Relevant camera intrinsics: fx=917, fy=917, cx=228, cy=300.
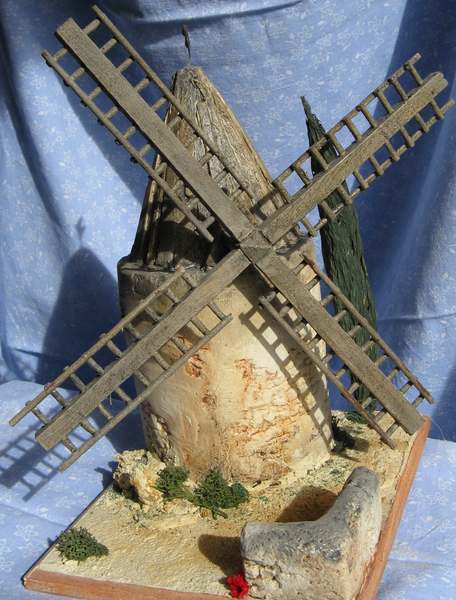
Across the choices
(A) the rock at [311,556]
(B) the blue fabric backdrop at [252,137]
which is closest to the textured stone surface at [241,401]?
(A) the rock at [311,556]

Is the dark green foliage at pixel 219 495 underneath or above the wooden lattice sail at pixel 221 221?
underneath

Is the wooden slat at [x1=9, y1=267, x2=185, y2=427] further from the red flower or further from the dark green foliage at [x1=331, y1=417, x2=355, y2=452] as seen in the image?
the dark green foliage at [x1=331, y1=417, x2=355, y2=452]

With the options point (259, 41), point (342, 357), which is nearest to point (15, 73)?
point (259, 41)

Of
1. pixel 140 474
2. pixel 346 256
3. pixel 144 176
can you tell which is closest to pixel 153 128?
pixel 346 256

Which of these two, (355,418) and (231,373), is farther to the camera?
(355,418)

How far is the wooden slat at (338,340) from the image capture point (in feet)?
15.8

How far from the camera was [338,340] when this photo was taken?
500cm

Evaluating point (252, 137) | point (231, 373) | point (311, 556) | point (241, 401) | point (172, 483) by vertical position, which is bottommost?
point (311, 556)

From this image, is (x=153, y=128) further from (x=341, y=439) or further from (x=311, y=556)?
(x=341, y=439)

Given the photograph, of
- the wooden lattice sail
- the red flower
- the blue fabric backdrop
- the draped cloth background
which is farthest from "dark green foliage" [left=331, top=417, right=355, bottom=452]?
the red flower

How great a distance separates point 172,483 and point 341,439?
3.79 ft

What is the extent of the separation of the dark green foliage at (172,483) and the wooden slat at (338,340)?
1202mm

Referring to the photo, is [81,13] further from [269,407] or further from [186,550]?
[186,550]

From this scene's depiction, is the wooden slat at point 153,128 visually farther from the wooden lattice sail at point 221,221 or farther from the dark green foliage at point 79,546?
the dark green foliage at point 79,546
